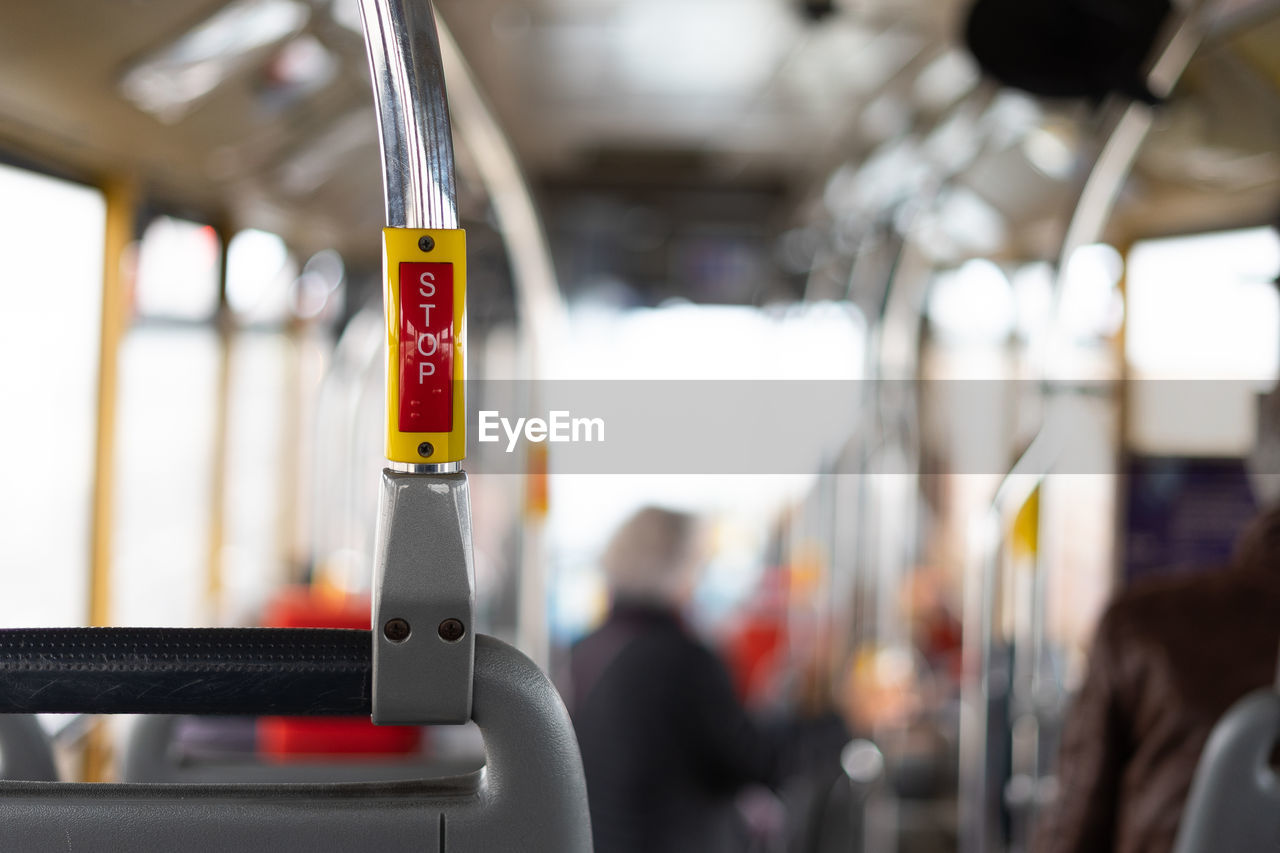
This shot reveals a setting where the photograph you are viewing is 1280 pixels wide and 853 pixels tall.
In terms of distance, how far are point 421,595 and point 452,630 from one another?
0.03m

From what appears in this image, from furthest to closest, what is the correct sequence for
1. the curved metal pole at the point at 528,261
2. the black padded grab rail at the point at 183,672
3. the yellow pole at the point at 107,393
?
the curved metal pole at the point at 528,261 < the yellow pole at the point at 107,393 < the black padded grab rail at the point at 183,672

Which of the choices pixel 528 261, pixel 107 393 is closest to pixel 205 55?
pixel 107 393

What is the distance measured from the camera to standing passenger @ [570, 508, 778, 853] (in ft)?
9.27

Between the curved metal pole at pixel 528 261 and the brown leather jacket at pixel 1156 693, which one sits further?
the curved metal pole at pixel 528 261

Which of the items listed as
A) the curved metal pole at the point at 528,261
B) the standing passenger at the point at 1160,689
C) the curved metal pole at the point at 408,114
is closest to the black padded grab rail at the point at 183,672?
the curved metal pole at the point at 408,114

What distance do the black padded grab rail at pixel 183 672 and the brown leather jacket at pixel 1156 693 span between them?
1.21 meters

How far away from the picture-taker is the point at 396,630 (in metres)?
0.71

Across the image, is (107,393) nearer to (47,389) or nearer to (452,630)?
(47,389)

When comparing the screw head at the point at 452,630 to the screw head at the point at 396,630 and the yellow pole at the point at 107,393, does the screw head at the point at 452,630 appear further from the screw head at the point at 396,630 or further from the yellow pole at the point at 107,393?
the yellow pole at the point at 107,393

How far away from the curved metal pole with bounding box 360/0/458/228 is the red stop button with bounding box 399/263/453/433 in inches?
1.2

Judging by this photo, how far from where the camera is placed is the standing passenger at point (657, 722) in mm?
2826

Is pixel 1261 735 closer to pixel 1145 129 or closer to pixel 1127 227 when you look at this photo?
pixel 1145 129

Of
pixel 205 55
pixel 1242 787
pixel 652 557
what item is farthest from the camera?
pixel 652 557

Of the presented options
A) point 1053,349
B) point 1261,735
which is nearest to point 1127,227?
point 1053,349
